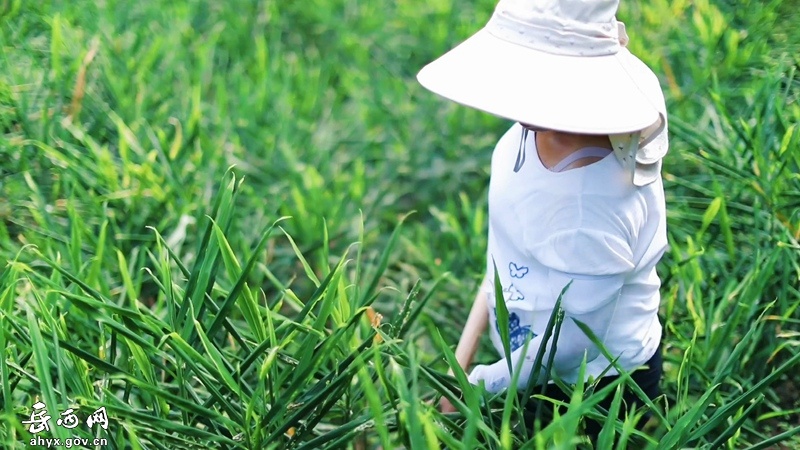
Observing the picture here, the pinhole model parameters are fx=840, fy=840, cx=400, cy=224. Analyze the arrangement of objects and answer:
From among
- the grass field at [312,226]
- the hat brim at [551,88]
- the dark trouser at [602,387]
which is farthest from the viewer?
the dark trouser at [602,387]

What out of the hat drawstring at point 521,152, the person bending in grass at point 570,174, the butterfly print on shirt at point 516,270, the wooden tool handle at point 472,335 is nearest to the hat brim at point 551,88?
the person bending in grass at point 570,174

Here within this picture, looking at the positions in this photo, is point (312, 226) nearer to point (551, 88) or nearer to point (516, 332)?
point (516, 332)

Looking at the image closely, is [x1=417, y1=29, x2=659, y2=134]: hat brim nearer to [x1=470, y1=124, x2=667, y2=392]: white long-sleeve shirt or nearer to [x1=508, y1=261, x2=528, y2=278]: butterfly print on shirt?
[x1=470, y1=124, x2=667, y2=392]: white long-sleeve shirt

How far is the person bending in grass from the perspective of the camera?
0.94 metres

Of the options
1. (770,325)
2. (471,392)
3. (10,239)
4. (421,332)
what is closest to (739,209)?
(770,325)

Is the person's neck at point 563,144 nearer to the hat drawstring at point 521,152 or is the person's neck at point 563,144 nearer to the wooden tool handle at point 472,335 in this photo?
the hat drawstring at point 521,152

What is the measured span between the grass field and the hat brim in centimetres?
29

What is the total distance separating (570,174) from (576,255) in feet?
0.32

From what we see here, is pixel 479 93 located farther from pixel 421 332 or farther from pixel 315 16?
pixel 315 16

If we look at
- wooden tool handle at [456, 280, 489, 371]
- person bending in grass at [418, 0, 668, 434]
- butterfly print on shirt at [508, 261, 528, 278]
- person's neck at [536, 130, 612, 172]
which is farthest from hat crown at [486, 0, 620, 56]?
wooden tool handle at [456, 280, 489, 371]

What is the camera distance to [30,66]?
183 centimetres

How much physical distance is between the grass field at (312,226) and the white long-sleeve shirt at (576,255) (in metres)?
0.11

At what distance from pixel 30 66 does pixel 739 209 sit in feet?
4.95

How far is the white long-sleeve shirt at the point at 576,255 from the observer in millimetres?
1000
